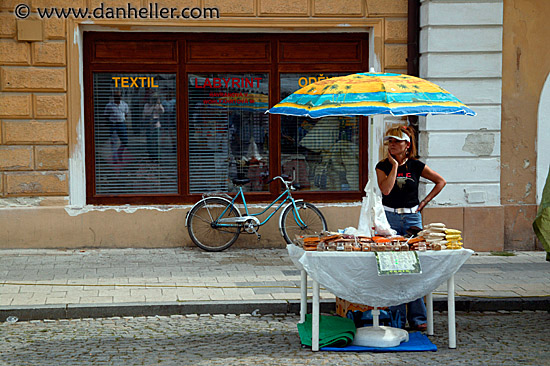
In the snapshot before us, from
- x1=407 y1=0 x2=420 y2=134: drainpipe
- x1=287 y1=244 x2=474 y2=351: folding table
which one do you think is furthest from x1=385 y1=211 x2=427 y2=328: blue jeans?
x1=407 y1=0 x2=420 y2=134: drainpipe

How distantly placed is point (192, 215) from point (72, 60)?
8.90 ft

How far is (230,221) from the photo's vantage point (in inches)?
434

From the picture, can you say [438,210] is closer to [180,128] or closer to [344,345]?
[180,128]

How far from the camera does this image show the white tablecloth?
6223 millimetres

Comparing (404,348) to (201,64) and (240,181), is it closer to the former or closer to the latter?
(240,181)

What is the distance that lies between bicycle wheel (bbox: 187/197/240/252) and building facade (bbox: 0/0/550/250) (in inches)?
12.4

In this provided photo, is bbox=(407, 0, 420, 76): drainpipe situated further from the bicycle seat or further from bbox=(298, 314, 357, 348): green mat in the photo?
bbox=(298, 314, 357, 348): green mat

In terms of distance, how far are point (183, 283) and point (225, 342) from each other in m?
2.25

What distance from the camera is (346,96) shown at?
616cm

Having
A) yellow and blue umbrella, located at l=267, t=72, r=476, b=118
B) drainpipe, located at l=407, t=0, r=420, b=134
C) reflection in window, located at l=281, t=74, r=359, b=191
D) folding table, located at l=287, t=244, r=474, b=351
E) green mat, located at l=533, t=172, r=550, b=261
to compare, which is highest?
drainpipe, located at l=407, t=0, r=420, b=134

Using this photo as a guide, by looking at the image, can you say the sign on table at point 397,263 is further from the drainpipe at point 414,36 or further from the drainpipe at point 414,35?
the drainpipe at point 414,35

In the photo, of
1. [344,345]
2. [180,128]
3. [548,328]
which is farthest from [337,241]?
[180,128]

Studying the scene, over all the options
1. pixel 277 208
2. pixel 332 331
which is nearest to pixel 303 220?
pixel 277 208

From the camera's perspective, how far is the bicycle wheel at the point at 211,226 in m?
11.0
